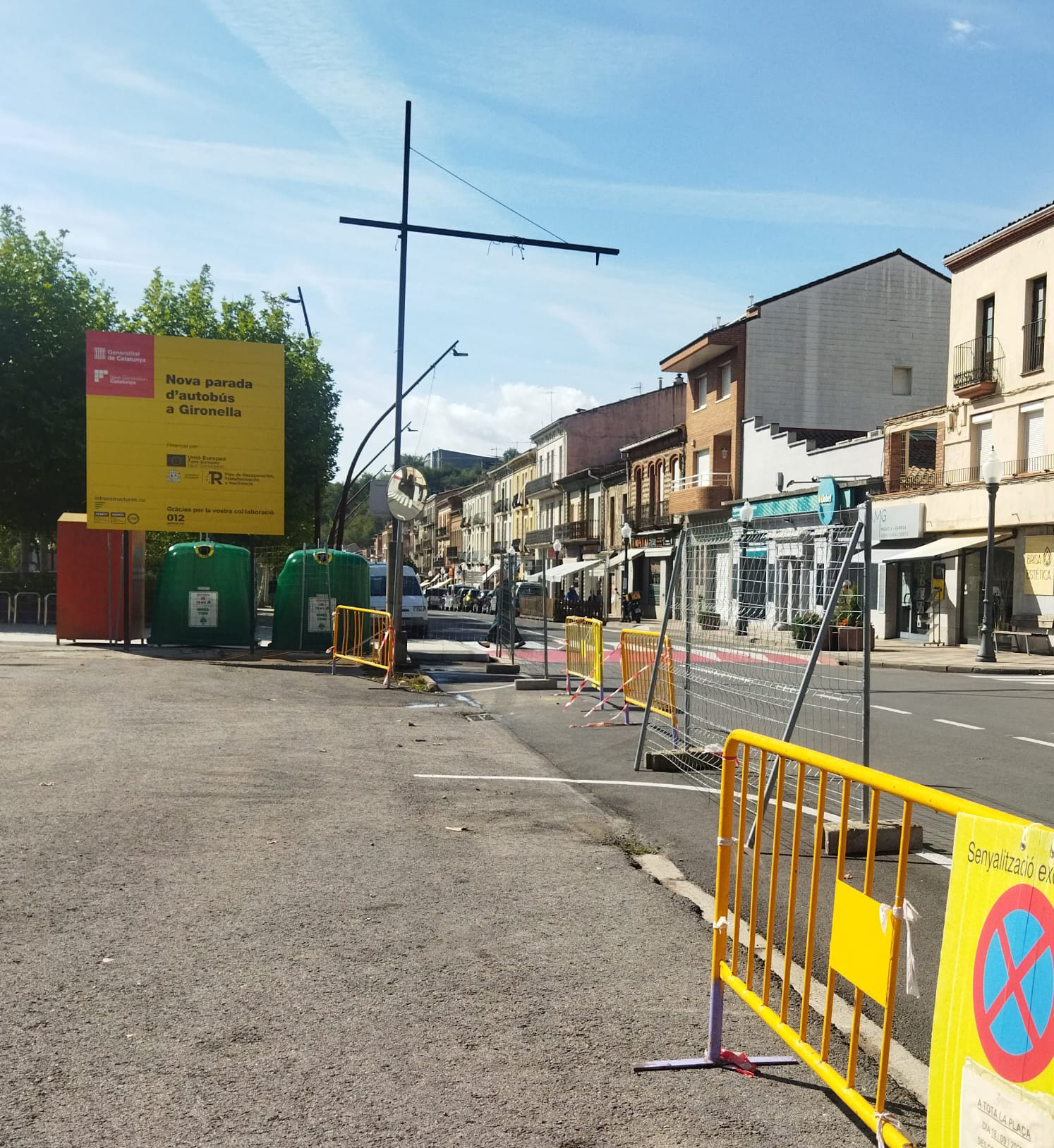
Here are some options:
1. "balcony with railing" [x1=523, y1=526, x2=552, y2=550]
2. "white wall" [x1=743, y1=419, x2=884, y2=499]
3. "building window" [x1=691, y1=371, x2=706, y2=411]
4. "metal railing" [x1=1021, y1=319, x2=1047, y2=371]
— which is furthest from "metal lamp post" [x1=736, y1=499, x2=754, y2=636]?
"balcony with railing" [x1=523, y1=526, x2=552, y2=550]

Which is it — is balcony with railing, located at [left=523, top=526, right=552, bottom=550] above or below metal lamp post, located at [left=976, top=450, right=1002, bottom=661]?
above

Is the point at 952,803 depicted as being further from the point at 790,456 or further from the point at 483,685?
the point at 790,456

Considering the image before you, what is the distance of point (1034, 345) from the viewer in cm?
2838

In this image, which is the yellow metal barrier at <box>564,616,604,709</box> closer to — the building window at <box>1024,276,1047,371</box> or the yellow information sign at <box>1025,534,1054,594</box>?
the yellow information sign at <box>1025,534,1054,594</box>

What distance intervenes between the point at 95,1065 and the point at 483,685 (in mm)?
14220

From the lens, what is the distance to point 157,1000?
159 inches

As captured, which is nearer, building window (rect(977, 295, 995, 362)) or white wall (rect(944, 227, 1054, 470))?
white wall (rect(944, 227, 1054, 470))

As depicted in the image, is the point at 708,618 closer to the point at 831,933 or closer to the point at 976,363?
the point at 831,933

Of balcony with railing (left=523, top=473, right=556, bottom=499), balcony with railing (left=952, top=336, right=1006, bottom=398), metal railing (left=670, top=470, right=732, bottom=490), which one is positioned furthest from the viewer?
balcony with railing (left=523, top=473, right=556, bottom=499)

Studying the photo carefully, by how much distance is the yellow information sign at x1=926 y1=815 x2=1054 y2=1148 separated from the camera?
7.34 ft

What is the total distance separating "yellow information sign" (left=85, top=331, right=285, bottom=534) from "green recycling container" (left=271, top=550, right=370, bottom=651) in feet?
3.14

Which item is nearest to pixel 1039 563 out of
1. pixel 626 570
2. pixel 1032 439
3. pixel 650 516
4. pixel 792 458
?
pixel 1032 439

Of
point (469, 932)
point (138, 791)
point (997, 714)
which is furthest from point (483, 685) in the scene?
point (469, 932)

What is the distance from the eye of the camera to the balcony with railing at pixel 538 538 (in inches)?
2815
